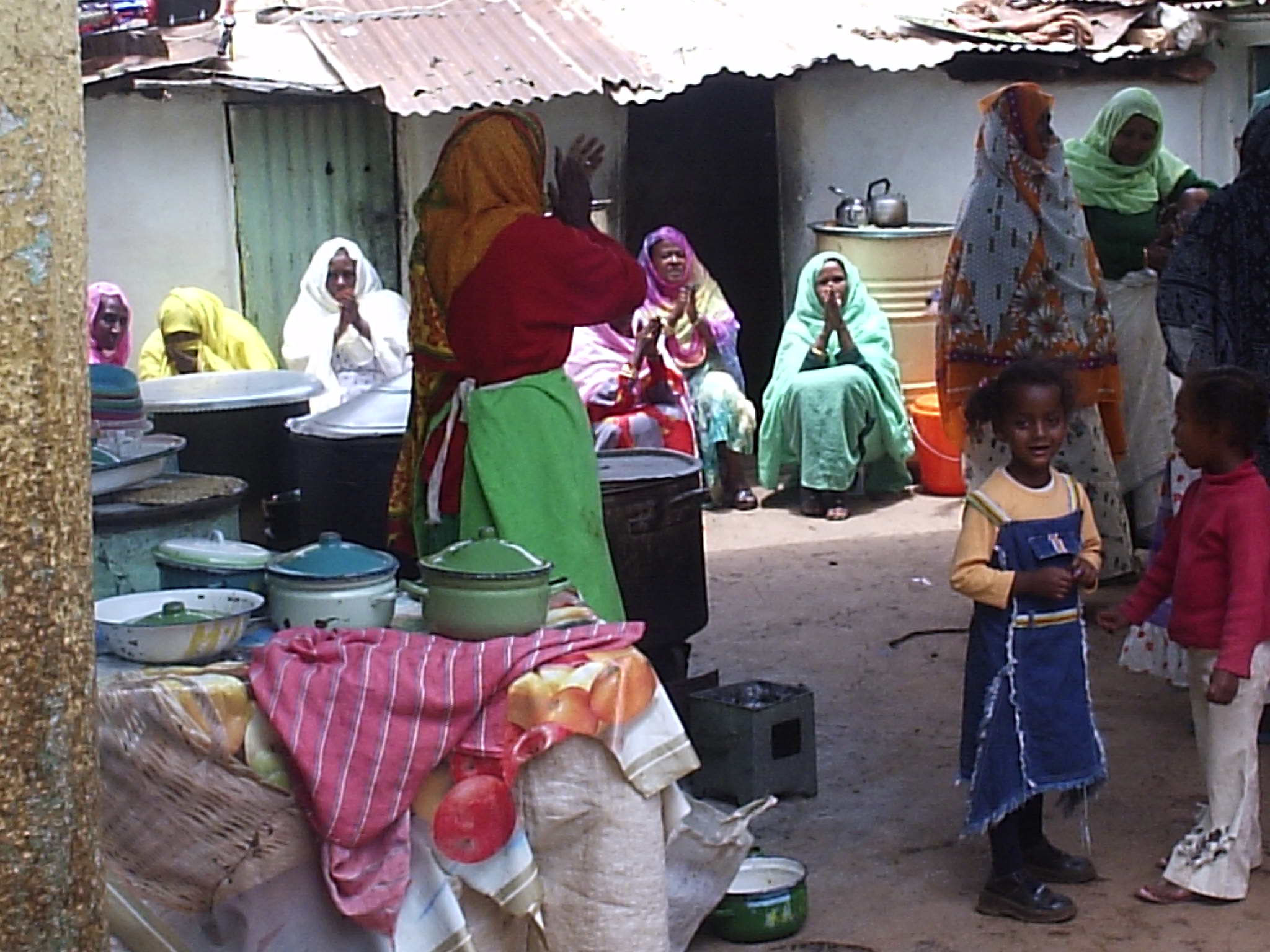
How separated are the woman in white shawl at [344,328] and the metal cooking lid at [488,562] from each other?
221 inches

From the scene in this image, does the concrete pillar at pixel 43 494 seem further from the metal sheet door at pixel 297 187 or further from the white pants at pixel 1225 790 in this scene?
the metal sheet door at pixel 297 187

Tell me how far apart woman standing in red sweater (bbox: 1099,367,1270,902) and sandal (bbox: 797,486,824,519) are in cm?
485

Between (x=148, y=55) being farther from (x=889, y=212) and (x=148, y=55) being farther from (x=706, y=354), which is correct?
(x=889, y=212)

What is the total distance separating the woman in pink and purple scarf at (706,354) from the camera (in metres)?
9.02

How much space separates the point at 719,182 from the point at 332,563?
7176 millimetres

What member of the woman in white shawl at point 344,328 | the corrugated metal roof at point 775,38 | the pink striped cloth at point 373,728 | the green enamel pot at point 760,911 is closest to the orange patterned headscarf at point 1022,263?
the green enamel pot at point 760,911

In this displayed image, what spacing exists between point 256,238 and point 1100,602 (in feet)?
15.3

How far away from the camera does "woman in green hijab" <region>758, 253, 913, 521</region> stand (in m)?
8.86

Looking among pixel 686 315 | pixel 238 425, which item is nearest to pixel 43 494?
pixel 238 425

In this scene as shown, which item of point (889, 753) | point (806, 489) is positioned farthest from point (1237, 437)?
point (806, 489)

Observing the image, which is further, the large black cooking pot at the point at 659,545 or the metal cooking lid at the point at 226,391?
the metal cooking lid at the point at 226,391

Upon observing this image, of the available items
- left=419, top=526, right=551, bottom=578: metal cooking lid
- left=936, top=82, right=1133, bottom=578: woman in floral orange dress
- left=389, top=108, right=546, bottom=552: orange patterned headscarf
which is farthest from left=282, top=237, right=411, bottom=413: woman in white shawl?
left=419, top=526, right=551, bottom=578: metal cooking lid

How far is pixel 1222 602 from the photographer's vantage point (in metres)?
3.92

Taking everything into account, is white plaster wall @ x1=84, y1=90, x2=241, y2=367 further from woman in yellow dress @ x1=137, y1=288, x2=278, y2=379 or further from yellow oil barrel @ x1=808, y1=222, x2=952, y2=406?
yellow oil barrel @ x1=808, y1=222, x2=952, y2=406
